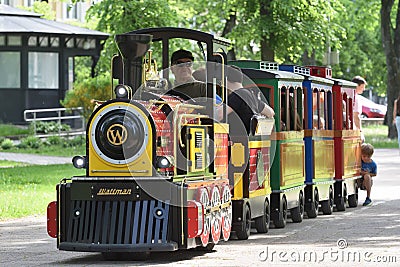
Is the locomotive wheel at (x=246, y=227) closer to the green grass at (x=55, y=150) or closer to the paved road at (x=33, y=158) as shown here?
the paved road at (x=33, y=158)

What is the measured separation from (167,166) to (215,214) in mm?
1052

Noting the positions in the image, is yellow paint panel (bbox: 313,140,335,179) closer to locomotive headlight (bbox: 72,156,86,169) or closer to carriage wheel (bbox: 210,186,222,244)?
carriage wheel (bbox: 210,186,222,244)

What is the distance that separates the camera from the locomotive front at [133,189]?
39.8 ft

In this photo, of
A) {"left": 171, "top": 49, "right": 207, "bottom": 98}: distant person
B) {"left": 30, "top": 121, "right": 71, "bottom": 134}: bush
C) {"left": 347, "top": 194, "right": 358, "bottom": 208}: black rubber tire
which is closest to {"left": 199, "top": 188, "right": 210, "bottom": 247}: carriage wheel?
{"left": 171, "top": 49, "right": 207, "bottom": 98}: distant person

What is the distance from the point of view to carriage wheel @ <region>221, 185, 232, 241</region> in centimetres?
1353

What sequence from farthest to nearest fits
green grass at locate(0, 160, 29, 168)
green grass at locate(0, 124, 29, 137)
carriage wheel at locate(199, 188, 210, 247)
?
1. green grass at locate(0, 124, 29, 137)
2. green grass at locate(0, 160, 29, 168)
3. carriage wheel at locate(199, 188, 210, 247)

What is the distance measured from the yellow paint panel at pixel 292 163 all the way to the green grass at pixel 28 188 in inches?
164

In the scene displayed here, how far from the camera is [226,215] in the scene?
44.8ft

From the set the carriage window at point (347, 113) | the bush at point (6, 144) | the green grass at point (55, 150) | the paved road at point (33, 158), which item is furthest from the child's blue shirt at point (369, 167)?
the bush at point (6, 144)

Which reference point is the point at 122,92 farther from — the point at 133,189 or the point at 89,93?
the point at 89,93

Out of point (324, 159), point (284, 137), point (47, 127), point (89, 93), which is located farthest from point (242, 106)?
point (47, 127)

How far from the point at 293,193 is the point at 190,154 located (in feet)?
15.1

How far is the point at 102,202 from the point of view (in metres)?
12.3

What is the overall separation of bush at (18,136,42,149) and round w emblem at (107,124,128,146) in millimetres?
25496
